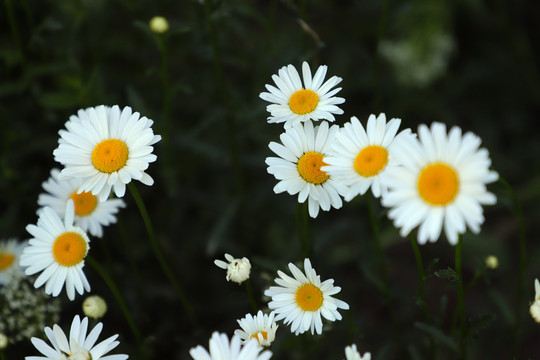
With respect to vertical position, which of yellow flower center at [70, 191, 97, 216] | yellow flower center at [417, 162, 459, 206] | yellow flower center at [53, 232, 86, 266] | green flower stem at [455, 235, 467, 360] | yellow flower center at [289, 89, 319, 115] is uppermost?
yellow flower center at [289, 89, 319, 115]

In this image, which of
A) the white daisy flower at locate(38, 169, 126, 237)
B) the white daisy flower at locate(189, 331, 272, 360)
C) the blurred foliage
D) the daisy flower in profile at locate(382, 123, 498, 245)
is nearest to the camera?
the daisy flower in profile at locate(382, 123, 498, 245)

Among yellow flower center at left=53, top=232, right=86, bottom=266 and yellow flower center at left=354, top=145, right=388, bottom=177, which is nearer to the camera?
yellow flower center at left=354, top=145, right=388, bottom=177

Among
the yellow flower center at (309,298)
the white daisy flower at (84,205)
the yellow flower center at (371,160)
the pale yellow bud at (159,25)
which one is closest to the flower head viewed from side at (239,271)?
the yellow flower center at (309,298)

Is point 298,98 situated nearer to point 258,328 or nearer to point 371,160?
point 371,160

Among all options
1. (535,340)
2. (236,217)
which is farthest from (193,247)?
(535,340)

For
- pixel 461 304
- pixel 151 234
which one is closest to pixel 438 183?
pixel 461 304

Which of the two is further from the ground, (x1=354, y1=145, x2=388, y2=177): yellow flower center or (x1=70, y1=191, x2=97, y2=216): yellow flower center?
(x1=70, y1=191, x2=97, y2=216): yellow flower center

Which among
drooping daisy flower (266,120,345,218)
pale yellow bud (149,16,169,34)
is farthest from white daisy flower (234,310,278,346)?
pale yellow bud (149,16,169,34)

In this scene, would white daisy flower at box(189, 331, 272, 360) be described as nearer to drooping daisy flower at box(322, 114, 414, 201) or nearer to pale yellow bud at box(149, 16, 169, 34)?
drooping daisy flower at box(322, 114, 414, 201)
